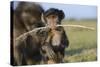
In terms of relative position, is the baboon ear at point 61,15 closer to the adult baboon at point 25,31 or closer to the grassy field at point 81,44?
the grassy field at point 81,44

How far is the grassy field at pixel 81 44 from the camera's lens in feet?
5.36

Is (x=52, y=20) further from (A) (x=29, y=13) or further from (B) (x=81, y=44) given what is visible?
(B) (x=81, y=44)

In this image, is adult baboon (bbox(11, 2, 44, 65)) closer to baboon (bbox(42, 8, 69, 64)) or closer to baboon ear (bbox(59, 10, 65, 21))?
baboon (bbox(42, 8, 69, 64))

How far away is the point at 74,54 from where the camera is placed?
1644mm

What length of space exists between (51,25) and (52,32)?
0.06 m

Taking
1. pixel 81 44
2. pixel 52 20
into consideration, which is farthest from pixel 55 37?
pixel 81 44

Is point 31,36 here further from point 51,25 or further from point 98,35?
point 98,35

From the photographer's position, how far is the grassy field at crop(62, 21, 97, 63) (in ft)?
5.36

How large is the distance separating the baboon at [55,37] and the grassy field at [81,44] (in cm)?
5

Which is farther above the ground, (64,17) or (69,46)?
(64,17)

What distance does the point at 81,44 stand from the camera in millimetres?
→ 1678

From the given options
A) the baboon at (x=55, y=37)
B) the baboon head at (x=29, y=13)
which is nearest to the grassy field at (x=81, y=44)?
the baboon at (x=55, y=37)
